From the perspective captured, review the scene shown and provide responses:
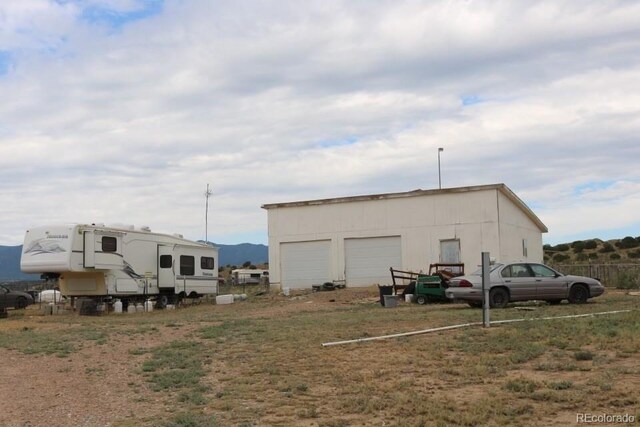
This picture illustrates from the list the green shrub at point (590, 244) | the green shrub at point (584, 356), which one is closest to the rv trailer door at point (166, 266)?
the green shrub at point (584, 356)

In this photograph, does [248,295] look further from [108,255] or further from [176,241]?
[108,255]

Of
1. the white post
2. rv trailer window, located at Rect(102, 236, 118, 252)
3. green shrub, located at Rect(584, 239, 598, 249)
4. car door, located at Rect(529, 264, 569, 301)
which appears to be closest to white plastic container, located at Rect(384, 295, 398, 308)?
car door, located at Rect(529, 264, 569, 301)

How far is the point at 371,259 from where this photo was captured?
106ft

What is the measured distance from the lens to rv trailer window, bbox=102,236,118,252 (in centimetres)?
2402

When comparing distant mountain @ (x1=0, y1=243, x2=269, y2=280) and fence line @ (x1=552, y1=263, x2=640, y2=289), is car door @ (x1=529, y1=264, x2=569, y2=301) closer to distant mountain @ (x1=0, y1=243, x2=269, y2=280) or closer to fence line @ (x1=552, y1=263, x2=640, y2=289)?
fence line @ (x1=552, y1=263, x2=640, y2=289)

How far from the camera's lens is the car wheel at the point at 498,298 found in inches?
706

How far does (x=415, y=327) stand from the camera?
13.7 metres

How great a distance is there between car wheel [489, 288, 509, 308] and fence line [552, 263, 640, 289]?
12.3 metres

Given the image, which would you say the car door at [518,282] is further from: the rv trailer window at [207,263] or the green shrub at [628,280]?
the rv trailer window at [207,263]

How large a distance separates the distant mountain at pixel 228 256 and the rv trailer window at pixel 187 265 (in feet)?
261

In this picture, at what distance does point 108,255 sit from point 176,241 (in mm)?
4590

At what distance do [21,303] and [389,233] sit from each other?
1560cm

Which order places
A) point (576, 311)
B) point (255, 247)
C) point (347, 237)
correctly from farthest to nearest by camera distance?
1. point (255, 247)
2. point (347, 237)
3. point (576, 311)

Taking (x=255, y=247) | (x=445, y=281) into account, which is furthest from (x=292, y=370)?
(x=255, y=247)
